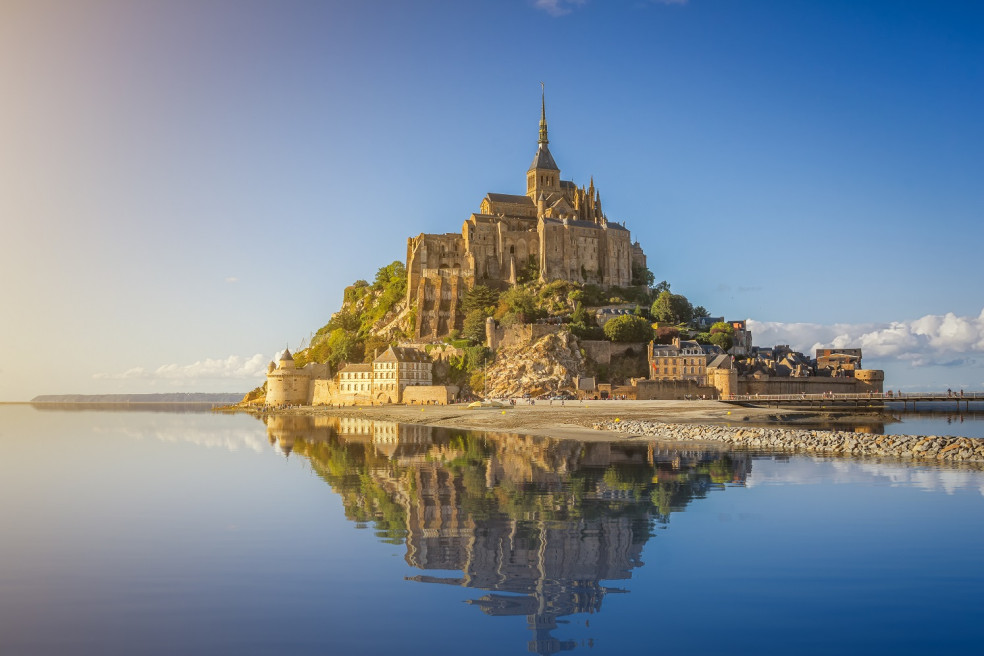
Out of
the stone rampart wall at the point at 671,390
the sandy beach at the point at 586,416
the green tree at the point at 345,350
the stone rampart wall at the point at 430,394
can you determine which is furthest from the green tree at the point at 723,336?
the green tree at the point at 345,350

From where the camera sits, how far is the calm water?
9.41m

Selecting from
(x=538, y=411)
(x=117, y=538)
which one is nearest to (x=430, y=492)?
(x=117, y=538)

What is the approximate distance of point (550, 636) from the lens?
927 cm

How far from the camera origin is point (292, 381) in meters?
82.6

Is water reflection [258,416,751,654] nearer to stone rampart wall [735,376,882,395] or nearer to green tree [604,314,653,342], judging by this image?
green tree [604,314,653,342]

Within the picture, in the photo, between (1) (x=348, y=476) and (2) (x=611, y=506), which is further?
(1) (x=348, y=476)

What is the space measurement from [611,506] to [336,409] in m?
56.4

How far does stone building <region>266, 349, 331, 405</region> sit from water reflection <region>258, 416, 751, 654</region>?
47843mm

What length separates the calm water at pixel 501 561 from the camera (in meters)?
9.41

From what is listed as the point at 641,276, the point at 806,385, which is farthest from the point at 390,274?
the point at 806,385

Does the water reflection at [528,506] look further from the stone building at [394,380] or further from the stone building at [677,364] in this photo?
the stone building at [394,380]

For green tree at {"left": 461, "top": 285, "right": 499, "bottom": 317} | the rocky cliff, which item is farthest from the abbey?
the rocky cliff

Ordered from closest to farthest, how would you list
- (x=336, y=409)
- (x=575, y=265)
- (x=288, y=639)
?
1. (x=288, y=639)
2. (x=336, y=409)
3. (x=575, y=265)

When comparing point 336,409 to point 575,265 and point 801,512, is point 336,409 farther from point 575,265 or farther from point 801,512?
point 801,512
